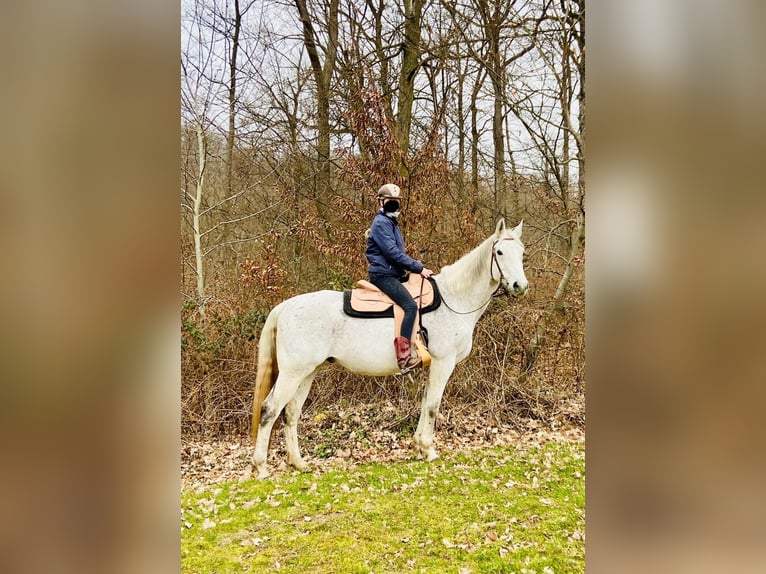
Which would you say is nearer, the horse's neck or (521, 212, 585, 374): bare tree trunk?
the horse's neck

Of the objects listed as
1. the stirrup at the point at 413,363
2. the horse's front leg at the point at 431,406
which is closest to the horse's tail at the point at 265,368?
the stirrup at the point at 413,363

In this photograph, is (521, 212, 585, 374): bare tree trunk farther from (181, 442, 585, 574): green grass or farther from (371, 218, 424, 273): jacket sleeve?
(371, 218, 424, 273): jacket sleeve

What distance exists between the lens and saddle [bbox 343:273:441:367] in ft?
9.91

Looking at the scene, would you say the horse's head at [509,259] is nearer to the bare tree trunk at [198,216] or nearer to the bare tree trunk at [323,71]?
the bare tree trunk at [323,71]

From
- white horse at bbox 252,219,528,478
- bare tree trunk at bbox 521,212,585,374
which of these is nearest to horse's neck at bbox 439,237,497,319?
white horse at bbox 252,219,528,478

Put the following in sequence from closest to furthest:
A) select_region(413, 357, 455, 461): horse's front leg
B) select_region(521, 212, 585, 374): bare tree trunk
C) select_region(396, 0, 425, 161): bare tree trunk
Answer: select_region(413, 357, 455, 461): horse's front leg → select_region(396, 0, 425, 161): bare tree trunk → select_region(521, 212, 585, 374): bare tree trunk

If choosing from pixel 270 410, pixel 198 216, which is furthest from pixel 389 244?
pixel 198 216

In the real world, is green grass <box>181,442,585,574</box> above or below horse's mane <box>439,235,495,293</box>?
below

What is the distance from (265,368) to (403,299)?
102 cm

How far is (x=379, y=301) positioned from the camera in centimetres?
303

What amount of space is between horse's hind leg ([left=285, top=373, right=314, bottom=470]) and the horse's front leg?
2.67 ft

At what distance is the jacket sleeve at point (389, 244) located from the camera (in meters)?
2.89
